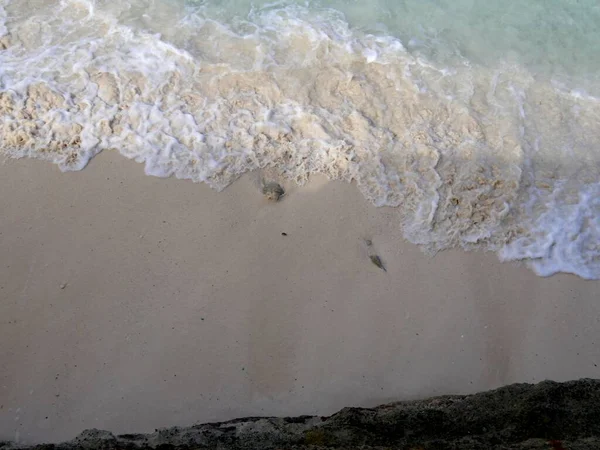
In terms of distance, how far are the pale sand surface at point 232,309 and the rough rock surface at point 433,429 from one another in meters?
0.64

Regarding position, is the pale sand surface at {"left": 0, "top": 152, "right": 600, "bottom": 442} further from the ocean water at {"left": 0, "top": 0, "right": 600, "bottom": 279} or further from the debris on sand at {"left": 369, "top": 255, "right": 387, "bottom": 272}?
the ocean water at {"left": 0, "top": 0, "right": 600, "bottom": 279}

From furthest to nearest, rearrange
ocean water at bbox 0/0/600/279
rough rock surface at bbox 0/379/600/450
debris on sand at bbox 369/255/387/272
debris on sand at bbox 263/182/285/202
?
ocean water at bbox 0/0/600/279 < debris on sand at bbox 263/182/285/202 < debris on sand at bbox 369/255/387/272 < rough rock surface at bbox 0/379/600/450

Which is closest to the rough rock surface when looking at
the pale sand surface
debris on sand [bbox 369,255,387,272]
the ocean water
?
the pale sand surface

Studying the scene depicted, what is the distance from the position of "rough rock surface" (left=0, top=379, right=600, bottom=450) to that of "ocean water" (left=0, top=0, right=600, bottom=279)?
172 centimetres

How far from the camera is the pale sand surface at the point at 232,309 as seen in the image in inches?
130

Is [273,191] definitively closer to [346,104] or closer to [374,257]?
[374,257]

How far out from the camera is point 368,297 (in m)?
3.84

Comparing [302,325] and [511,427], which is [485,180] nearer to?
[302,325]

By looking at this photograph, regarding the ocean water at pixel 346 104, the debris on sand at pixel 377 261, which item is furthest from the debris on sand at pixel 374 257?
the ocean water at pixel 346 104

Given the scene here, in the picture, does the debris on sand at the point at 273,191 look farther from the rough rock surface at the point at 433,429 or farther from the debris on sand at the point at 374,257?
the rough rock surface at the point at 433,429

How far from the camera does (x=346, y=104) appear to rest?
203 inches

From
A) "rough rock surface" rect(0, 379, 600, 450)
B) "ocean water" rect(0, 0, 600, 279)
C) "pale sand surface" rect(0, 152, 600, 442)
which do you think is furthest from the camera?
"ocean water" rect(0, 0, 600, 279)

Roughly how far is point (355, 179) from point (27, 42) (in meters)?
3.54

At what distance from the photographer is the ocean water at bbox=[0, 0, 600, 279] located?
14.8ft
